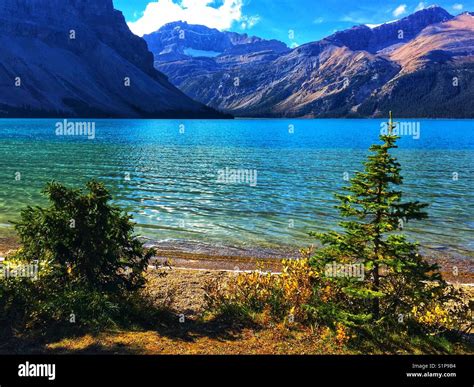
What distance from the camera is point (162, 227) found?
29.0m

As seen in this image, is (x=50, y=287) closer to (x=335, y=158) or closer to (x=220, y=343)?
(x=220, y=343)

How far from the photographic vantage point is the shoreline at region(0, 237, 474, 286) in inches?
817
